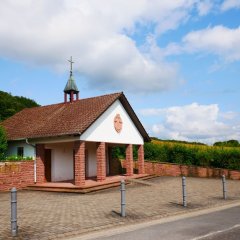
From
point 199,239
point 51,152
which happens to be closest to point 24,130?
point 51,152

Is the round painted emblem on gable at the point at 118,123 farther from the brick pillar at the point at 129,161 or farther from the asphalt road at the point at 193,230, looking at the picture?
the asphalt road at the point at 193,230

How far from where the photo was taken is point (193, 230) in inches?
360

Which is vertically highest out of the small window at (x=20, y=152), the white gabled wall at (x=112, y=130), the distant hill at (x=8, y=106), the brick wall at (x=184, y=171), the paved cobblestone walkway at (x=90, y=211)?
the distant hill at (x=8, y=106)

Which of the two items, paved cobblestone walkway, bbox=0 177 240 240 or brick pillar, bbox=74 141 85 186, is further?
→ brick pillar, bbox=74 141 85 186

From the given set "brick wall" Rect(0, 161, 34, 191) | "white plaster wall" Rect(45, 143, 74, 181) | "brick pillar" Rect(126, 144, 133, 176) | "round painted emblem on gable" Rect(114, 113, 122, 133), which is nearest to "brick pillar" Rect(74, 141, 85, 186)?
"brick wall" Rect(0, 161, 34, 191)

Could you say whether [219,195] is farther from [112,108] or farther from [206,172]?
[206,172]

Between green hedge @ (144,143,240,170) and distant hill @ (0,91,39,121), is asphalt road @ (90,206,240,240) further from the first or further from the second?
distant hill @ (0,91,39,121)

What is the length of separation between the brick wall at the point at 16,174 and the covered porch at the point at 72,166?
0.54m

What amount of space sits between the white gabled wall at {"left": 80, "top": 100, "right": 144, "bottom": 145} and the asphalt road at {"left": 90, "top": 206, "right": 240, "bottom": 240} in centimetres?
1201

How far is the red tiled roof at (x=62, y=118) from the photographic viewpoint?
2238 cm

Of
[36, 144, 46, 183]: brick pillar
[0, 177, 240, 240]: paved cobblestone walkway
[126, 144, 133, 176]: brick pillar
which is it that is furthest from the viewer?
[126, 144, 133, 176]: brick pillar

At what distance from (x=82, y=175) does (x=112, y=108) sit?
18.5 feet

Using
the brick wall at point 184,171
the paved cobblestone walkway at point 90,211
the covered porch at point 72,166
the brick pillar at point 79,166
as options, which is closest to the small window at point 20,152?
the covered porch at point 72,166

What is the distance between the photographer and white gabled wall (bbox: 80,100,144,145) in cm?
2278
